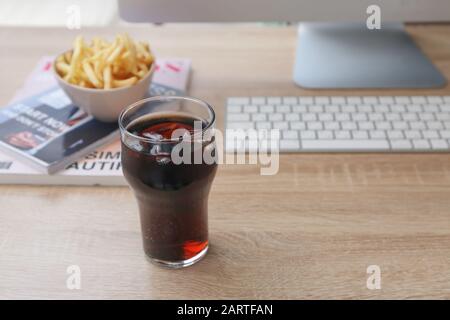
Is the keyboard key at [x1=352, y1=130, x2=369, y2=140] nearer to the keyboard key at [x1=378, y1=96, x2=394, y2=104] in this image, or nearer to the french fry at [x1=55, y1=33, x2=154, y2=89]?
the keyboard key at [x1=378, y1=96, x2=394, y2=104]

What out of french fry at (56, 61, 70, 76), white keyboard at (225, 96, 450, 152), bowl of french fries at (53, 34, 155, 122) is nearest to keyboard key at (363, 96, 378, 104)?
white keyboard at (225, 96, 450, 152)

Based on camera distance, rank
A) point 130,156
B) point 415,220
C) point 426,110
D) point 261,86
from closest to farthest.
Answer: point 130,156 < point 415,220 < point 426,110 < point 261,86

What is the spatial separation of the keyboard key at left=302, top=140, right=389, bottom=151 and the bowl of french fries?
247 millimetres

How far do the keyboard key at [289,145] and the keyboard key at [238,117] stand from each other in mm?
79

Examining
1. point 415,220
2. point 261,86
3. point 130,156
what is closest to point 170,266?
Answer: point 130,156

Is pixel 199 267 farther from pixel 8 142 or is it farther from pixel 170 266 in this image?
pixel 8 142

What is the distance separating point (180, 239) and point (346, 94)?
438 millimetres

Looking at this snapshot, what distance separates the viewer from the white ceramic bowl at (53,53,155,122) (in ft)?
2.63

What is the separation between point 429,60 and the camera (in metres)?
1.04

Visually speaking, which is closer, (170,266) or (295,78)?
(170,266)

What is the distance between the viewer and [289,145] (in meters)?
0.81

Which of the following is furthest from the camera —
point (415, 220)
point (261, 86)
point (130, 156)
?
point (261, 86)

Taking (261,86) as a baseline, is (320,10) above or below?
above

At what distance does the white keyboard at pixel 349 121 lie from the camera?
806 mm
